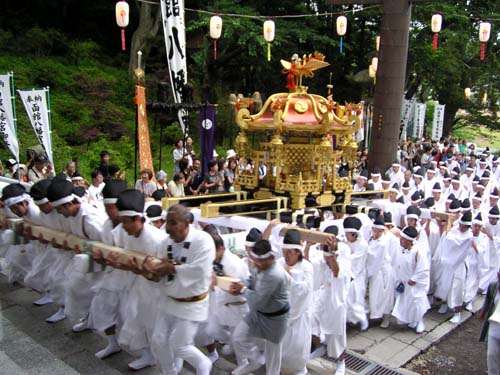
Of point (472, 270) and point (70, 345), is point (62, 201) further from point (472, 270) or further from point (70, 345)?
point (472, 270)

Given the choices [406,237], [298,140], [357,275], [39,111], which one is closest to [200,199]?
[298,140]

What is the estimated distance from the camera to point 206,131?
10312 mm

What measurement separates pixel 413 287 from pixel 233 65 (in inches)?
618

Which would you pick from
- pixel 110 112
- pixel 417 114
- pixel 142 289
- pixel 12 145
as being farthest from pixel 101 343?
pixel 417 114

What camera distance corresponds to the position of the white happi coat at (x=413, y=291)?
6270mm

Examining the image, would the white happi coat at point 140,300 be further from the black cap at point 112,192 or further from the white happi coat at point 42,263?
the white happi coat at point 42,263

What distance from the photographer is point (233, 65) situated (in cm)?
2031

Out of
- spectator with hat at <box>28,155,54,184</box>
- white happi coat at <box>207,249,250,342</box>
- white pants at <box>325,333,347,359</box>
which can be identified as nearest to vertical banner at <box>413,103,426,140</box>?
spectator with hat at <box>28,155,54,184</box>

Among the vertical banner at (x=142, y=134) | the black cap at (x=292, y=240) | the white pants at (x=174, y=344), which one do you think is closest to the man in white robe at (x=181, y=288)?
the white pants at (x=174, y=344)

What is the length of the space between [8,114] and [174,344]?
682cm

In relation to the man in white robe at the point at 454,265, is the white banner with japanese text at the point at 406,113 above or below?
above

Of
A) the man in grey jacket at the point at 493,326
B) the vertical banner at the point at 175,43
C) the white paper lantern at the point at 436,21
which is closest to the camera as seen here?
the man in grey jacket at the point at 493,326

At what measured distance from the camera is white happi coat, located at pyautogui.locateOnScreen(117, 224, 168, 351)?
12.4ft

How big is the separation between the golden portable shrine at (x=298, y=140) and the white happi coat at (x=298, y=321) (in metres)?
2.08
